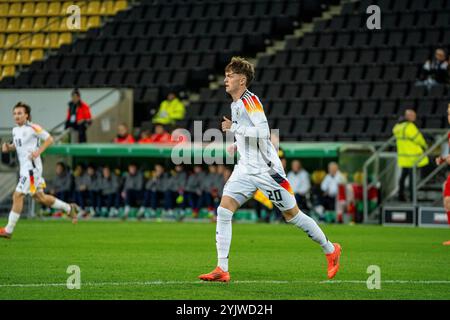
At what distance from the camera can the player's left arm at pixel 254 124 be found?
422 inches

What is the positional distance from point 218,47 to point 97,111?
441 centimetres

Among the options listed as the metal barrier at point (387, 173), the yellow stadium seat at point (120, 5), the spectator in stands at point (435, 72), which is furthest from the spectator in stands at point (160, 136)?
the yellow stadium seat at point (120, 5)

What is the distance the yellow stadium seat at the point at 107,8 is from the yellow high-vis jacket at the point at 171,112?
7.51 metres

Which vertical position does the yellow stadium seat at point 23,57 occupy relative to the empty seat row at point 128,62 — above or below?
above

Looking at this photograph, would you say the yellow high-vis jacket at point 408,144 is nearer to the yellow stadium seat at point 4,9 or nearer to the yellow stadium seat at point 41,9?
the yellow stadium seat at point 41,9

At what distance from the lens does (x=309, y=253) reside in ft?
49.1

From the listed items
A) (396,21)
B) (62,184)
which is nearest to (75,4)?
(62,184)

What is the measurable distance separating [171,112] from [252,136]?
18.7 m

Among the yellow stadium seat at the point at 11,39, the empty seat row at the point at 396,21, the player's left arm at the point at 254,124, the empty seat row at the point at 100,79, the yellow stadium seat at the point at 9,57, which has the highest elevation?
the yellow stadium seat at the point at 11,39

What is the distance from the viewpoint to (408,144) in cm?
2427

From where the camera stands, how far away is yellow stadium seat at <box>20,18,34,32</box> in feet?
117

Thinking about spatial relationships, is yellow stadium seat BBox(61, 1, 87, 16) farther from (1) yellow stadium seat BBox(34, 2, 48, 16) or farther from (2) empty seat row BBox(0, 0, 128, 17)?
(1) yellow stadium seat BBox(34, 2, 48, 16)
